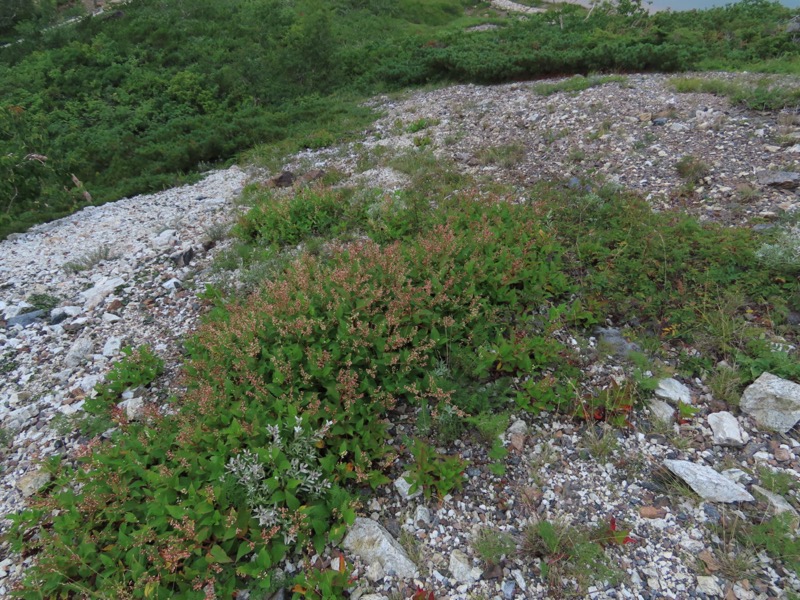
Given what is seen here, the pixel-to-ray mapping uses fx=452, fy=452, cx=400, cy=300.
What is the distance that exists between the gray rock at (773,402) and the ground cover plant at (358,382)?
0.22 metres

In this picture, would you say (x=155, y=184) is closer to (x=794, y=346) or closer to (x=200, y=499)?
(x=200, y=499)

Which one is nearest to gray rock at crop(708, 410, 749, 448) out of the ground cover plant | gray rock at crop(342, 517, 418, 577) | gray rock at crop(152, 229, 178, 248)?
the ground cover plant

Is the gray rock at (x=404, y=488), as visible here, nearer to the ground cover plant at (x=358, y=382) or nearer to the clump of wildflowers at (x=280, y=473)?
→ the ground cover plant at (x=358, y=382)

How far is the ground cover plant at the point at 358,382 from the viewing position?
11.2 feet

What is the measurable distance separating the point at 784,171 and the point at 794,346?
14.1 ft

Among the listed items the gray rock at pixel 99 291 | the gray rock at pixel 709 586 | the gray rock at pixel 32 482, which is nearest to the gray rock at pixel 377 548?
the gray rock at pixel 709 586

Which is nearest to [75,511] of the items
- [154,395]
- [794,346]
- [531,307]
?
[154,395]

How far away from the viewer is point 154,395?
5.47 metres

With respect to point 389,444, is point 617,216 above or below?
above

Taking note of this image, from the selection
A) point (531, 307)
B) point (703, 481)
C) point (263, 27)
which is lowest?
point (703, 481)

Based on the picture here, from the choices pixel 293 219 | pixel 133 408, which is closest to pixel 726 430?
pixel 133 408

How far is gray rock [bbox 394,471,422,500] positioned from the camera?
4.06m

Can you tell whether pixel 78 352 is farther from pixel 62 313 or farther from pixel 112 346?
pixel 62 313

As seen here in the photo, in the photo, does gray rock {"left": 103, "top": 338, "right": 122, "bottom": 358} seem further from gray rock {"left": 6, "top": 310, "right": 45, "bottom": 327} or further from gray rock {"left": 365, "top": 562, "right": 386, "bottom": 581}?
gray rock {"left": 365, "top": 562, "right": 386, "bottom": 581}
